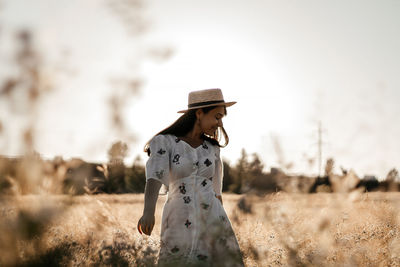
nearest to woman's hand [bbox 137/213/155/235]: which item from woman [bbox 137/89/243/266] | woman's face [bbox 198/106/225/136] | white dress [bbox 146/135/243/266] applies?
woman [bbox 137/89/243/266]

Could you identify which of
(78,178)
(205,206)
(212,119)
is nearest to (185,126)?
(212,119)

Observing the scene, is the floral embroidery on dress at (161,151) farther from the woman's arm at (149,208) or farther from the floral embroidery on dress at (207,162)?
the floral embroidery on dress at (207,162)

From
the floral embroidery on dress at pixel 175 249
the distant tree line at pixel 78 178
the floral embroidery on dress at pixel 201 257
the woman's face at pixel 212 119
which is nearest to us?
the distant tree line at pixel 78 178

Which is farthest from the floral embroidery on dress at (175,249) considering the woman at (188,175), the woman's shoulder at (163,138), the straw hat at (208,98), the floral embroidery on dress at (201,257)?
the straw hat at (208,98)

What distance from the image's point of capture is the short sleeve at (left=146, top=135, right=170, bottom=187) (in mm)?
2541

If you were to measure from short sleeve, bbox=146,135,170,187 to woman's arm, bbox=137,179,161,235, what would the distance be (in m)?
0.04

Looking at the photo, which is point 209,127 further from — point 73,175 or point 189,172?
point 73,175

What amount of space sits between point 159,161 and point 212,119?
504mm

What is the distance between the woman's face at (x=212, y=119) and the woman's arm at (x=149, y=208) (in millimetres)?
538

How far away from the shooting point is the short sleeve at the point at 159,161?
2.54 metres

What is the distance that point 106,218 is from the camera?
315cm

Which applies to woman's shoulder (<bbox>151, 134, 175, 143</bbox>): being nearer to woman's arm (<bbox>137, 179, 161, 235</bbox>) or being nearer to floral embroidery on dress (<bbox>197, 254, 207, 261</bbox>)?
woman's arm (<bbox>137, 179, 161, 235</bbox>)

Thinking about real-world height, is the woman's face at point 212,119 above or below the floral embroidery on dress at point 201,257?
above

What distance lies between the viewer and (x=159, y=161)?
259 cm
